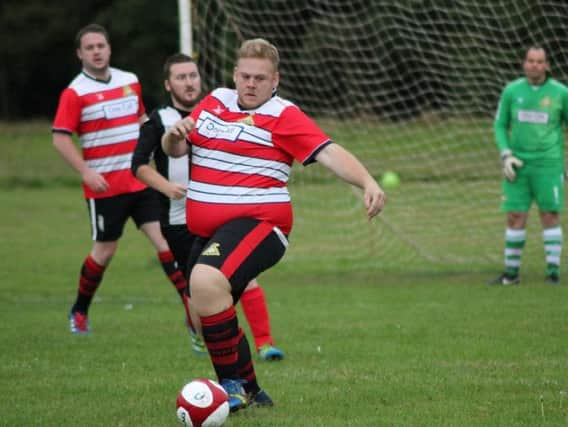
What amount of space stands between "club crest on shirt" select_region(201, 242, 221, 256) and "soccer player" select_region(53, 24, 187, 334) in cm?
301

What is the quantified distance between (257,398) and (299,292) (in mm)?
5180

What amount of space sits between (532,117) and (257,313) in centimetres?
441

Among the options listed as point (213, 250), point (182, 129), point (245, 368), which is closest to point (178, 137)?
point (182, 129)

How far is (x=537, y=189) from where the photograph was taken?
10500mm

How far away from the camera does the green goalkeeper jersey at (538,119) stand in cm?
1044

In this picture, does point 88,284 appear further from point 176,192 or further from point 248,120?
point 248,120

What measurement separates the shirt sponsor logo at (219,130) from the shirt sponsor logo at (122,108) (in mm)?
3018

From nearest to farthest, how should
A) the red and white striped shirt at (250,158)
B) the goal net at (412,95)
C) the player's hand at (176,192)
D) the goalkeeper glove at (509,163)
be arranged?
the red and white striped shirt at (250,158) → the player's hand at (176,192) → the goalkeeper glove at (509,163) → the goal net at (412,95)

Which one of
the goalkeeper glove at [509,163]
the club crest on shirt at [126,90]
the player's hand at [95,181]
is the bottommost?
the goalkeeper glove at [509,163]

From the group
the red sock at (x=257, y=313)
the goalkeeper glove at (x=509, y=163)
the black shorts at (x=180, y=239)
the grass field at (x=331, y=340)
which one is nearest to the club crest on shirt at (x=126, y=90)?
the black shorts at (x=180, y=239)

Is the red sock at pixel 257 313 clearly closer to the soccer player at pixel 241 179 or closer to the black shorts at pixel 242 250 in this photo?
the soccer player at pixel 241 179

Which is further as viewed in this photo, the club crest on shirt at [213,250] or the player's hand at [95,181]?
the player's hand at [95,181]

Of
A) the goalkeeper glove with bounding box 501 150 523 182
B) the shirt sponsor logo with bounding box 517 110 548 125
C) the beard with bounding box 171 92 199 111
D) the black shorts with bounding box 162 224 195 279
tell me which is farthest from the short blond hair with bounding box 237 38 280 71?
the shirt sponsor logo with bounding box 517 110 548 125

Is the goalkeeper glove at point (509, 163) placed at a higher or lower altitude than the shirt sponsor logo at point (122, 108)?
lower
